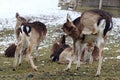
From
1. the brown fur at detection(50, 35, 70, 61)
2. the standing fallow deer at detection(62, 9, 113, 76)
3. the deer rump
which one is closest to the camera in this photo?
the standing fallow deer at detection(62, 9, 113, 76)

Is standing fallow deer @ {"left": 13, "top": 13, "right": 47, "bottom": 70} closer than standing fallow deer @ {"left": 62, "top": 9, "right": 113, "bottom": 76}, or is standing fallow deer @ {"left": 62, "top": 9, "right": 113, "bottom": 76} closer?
standing fallow deer @ {"left": 62, "top": 9, "right": 113, "bottom": 76}

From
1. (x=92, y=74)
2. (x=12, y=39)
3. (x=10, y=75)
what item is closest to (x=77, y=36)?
(x=92, y=74)

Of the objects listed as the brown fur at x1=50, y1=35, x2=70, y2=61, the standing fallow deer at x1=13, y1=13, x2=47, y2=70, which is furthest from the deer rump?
the brown fur at x1=50, y1=35, x2=70, y2=61

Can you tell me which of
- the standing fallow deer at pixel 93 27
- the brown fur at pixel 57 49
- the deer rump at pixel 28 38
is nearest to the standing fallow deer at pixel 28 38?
the deer rump at pixel 28 38

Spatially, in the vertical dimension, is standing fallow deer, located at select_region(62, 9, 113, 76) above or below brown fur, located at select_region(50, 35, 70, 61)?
above

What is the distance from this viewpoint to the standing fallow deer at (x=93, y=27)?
1144 centimetres

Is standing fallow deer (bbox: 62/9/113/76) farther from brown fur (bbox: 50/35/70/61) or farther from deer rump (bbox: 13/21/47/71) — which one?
brown fur (bbox: 50/35/70/61)

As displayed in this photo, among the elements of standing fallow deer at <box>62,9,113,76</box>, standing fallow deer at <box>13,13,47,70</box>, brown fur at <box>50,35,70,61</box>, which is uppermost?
standing fallow deer at <box>62,9,113,76</box>

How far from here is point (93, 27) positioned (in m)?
11.6

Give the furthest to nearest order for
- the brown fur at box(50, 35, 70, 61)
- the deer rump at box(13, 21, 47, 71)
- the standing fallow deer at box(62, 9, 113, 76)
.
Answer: the brown fur at box(50, 35, 70, 61), the deer rump at box(13, 21, 47, 71), the standing fallow deer at box(62, 9, 113, 76)

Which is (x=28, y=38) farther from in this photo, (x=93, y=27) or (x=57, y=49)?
(x=57, y=49)

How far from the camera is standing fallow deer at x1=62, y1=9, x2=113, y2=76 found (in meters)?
11.4

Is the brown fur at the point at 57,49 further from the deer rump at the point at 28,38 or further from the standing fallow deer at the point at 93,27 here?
the standing fallow deer at the point at 93,27

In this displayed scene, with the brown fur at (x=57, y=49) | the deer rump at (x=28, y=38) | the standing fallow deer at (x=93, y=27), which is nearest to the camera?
the standing fallow deer at (x=93, y=27)
